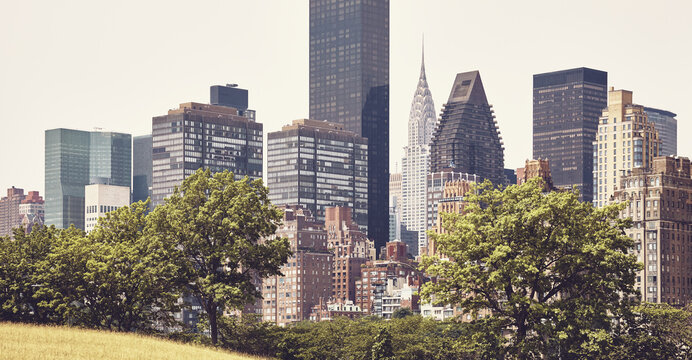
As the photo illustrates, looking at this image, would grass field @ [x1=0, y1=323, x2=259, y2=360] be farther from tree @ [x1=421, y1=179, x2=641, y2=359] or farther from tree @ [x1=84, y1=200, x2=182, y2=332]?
tree @ [x1=421, y1=179, x2=641, y2=359]

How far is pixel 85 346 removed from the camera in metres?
88.0

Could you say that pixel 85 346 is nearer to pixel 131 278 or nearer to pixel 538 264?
pixel 131 278

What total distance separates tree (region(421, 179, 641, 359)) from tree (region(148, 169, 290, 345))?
19.6 m

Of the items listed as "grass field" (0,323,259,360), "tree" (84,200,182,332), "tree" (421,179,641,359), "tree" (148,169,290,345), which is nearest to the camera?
"grass field" (0,323,259,360)

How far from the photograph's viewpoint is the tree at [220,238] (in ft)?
354

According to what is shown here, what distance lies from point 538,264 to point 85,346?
34.3 m

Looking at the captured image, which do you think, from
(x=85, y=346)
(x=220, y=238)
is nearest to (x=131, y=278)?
(x=220, y=238)

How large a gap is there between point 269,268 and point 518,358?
25.1 m

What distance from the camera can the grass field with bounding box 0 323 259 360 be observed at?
272 feet

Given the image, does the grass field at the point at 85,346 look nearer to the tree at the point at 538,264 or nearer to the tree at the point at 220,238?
the tree at the point at 220,238

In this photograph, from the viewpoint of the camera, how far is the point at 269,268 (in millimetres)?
110188

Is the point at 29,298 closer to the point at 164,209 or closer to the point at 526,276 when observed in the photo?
the point at 164,209

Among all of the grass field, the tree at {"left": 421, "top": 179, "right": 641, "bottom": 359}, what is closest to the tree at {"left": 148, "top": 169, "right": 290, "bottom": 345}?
the grass field

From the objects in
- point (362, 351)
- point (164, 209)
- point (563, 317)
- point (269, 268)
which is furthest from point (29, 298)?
point (563, 317)
